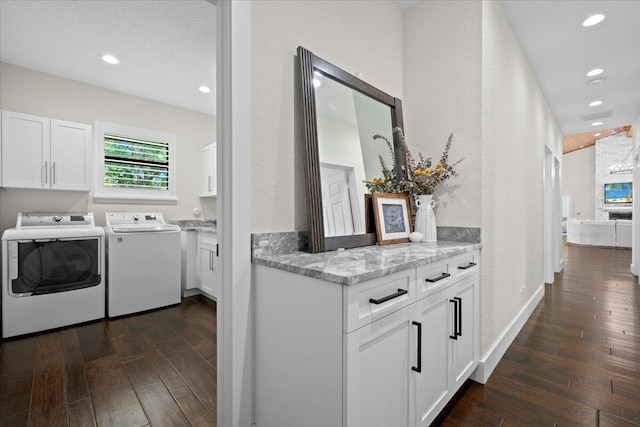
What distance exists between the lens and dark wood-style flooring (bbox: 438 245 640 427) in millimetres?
1579

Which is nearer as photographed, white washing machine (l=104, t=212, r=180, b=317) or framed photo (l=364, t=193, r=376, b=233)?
framed photo (l=364, t=193, r=376, b=233)

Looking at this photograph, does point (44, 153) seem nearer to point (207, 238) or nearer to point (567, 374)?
point (207, 238)

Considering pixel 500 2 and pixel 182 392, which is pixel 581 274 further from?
pixel 182 392

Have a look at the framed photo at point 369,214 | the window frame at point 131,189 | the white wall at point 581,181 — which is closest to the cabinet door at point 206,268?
the window frame at point 131,189

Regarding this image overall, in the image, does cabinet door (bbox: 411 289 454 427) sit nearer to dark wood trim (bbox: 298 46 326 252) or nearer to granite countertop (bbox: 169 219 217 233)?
dark wood trim (bbox: 298 46 326 252)

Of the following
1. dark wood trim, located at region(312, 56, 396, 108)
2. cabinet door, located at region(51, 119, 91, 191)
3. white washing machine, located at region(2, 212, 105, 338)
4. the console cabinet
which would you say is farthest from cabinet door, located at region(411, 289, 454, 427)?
cabinet door, located at region(51, 119, 91, 191)

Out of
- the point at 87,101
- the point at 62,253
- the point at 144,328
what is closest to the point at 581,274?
the point at 144,328

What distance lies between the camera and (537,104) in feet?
11.9

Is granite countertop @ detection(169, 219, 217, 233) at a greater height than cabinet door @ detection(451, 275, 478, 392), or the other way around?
granite countertop @ detection(169, 219, 217, 233)

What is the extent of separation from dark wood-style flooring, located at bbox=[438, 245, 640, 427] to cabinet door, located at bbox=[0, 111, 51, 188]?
4.31 meters

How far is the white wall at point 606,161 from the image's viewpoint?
9906 mm

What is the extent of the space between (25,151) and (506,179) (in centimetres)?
468

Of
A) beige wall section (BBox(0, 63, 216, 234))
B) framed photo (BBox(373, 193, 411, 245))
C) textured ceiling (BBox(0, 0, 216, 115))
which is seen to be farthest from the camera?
beige wall section (BBox(0, 63, 216, 234))

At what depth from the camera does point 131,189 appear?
12.8 ft
